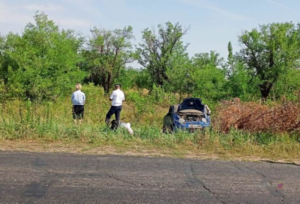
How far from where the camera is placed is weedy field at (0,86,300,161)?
858 cm

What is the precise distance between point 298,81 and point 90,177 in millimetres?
28480

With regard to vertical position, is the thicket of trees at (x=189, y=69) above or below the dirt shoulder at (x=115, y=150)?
above

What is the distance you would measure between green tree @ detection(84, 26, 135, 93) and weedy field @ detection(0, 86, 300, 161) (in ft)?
102

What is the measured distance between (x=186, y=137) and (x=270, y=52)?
25.5m

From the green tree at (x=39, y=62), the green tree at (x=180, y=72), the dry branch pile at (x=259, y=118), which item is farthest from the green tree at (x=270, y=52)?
the dry branch pile at (x=259, y=118)

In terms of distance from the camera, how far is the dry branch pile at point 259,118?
10414mm

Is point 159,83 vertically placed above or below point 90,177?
above

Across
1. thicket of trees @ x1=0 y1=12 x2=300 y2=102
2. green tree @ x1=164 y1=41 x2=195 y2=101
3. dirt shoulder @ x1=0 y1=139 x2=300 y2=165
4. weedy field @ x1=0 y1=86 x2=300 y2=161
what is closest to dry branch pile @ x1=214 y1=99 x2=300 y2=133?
weedy field @ x1=0 y1=86 x2=300 y2=161

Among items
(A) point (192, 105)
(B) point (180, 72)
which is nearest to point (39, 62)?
(B) point (180, 72)

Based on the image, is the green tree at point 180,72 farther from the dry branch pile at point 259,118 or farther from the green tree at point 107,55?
the dry branch pile at point 259,118

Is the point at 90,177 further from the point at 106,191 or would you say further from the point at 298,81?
the point at 298,81

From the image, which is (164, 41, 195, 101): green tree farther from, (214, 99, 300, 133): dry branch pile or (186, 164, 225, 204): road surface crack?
(186, 164, 225, 204): road surface crack

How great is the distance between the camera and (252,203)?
4.80 m

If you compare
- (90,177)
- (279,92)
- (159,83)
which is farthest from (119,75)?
(90,177)
